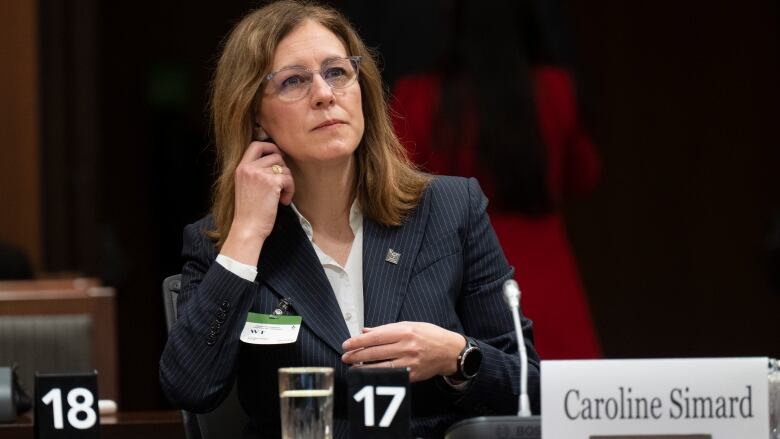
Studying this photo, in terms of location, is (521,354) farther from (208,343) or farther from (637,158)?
(637,158)

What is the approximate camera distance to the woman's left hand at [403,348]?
2.36m

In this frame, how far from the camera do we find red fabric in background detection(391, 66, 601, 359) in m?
4.58

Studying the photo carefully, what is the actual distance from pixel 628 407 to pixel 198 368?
2.87 ft

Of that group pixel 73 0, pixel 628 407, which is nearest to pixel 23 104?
pixel 73 0

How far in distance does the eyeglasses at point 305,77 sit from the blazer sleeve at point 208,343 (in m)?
0.40

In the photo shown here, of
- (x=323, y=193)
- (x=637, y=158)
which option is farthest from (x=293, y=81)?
(x=637, y=158)

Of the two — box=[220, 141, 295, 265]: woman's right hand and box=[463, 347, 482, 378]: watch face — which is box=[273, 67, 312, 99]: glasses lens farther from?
box=[463, 347, 482, 378]: watch face

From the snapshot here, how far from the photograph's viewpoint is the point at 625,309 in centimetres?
562

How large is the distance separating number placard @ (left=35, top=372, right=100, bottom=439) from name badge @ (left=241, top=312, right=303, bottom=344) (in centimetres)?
35

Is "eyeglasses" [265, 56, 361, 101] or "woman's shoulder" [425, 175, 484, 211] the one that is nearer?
"eyeglasses" [265, 56, 361, 101]

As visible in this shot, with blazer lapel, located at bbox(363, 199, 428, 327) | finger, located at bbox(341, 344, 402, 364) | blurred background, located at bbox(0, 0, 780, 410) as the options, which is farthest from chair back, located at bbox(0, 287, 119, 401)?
blurred background, located at bbox(0, 0, 780, 410)

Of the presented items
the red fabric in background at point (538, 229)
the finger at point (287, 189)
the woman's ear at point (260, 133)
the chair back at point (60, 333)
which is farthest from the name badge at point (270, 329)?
the red fabric in background at point (538, 229)

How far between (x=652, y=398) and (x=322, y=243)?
97 centimetres

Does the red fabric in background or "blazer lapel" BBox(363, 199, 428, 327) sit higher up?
the red fabric in background
